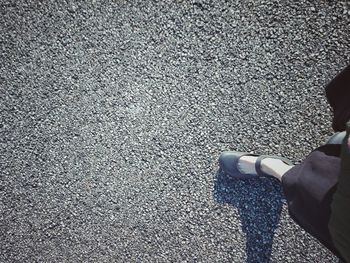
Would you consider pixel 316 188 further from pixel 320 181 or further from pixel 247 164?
pixel 247 164

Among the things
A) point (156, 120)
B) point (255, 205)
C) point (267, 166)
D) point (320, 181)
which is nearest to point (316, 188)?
point (320, 181)

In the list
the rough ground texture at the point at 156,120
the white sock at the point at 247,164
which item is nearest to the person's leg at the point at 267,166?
the white sock at the point at 247,164

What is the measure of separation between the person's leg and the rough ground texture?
0.38 ft

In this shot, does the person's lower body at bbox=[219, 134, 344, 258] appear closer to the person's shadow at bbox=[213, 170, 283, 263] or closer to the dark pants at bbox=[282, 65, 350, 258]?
the dark pants at bbox=[282, 65, 350, 258]

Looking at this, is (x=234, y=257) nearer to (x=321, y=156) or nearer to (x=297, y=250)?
(x=297, y=250)

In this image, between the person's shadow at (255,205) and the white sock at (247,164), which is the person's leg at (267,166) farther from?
the person's shadow at (255,205)

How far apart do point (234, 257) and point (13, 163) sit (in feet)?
4.97

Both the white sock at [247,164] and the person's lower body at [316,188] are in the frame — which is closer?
the person's lower body at [316,188]

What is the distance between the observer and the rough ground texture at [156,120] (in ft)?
5.15

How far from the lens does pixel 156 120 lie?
65.8 inches

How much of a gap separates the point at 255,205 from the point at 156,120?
772 millimetres

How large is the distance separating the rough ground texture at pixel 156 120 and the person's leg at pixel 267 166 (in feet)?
0.38

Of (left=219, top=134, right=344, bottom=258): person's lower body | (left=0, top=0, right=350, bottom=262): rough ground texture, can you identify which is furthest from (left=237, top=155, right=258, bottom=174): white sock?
(left=219, top=134, right=344, bottom=258): person's lower body

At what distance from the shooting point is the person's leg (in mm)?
1428
